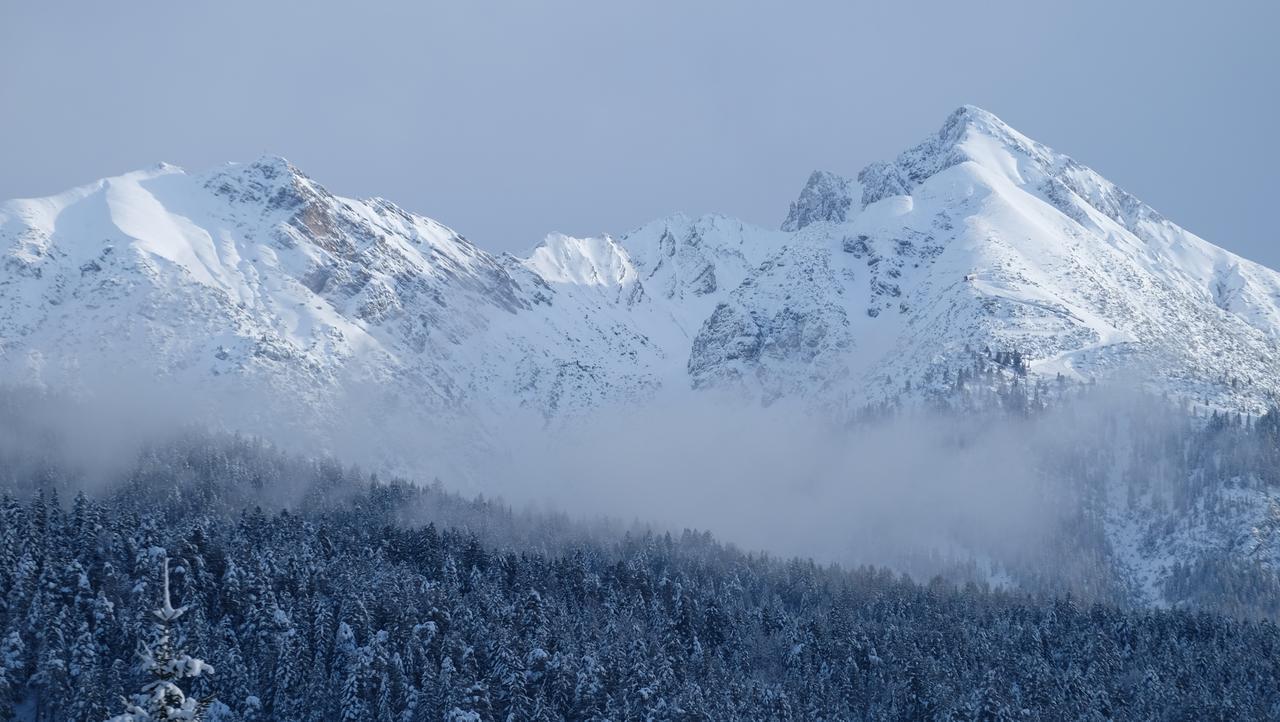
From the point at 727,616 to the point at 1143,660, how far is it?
5233cm

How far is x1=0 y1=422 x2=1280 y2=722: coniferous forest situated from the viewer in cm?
11050

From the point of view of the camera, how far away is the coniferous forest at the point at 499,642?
363 ft

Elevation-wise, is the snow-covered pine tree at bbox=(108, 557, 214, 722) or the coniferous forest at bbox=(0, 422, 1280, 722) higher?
the snow-covered pine tree at bbox=(108, 557, 214, 722)

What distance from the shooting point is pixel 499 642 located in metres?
122

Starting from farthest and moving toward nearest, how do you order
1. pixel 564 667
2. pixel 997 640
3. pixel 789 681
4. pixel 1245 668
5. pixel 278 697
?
pixel 997 640 < pixel 1245 668 < pixel 789 681 < pixel 564 667 < pixel 278 697

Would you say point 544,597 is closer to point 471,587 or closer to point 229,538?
point 471,587

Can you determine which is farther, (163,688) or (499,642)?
(499,642)

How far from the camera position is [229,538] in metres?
150

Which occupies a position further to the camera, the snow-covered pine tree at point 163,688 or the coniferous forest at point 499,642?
the coniferous forest at point 499,642

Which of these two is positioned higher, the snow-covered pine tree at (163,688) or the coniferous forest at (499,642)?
the snow-covered pine tree at (163,688)

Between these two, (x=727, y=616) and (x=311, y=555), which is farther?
(x=727, y=616)

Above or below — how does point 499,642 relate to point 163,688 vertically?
below

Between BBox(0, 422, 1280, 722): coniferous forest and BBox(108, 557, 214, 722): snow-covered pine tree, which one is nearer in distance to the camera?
BBox(108, 557, 214, 722): snow-covered pine tree

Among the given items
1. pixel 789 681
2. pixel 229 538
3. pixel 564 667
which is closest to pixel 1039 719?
pixel 789 681
